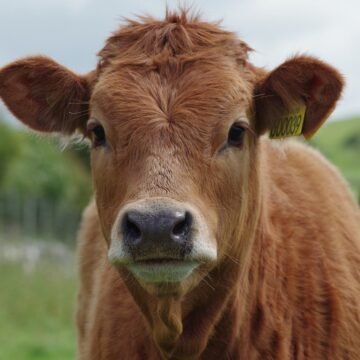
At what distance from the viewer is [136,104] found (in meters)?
5.91

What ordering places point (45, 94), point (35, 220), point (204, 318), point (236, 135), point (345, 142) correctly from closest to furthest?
1. point (236, 135)
2. point (204, 318)
3. point (45, 94)
4. point (35, 220)
5. point (345, 142)

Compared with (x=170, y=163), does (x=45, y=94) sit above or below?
above

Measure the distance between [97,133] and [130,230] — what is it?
115cm

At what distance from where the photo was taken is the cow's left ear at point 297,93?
633 centimetres

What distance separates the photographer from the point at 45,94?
674 centimetres

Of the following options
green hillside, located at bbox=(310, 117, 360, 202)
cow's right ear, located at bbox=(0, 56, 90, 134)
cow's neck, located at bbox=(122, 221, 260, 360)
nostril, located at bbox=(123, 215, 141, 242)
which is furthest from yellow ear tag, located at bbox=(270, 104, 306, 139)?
green hillside, located at bbox=(310, 117, 360, 202)

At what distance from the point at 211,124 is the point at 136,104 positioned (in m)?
0.44

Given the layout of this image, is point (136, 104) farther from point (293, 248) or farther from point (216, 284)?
point (293, 248)

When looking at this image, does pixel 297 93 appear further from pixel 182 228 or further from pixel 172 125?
pixel 182 228

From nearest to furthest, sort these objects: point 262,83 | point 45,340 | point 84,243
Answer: point 262,83
point 84,243
point 45,340

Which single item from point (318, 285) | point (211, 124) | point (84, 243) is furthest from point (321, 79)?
point (84, 243)

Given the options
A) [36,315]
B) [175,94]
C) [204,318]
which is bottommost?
[36,315]

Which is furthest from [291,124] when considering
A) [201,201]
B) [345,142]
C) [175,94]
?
[345,142]

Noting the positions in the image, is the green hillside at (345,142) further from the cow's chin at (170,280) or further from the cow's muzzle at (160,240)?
the cow's muzzle at (160,240)
